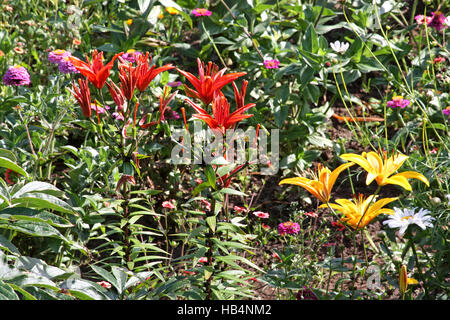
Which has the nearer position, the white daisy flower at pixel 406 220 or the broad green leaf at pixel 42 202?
the broad green leaf at pixel 42 202

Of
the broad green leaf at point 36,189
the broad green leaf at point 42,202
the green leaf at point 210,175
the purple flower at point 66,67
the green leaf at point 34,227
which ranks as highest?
the purple flower at point 66,67

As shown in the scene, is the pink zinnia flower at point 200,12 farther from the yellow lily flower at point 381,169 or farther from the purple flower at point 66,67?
the yellow lily flower at point 381,169

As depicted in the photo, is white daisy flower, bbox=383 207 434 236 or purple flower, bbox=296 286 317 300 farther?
purple flower, bbox=296 286 317 300

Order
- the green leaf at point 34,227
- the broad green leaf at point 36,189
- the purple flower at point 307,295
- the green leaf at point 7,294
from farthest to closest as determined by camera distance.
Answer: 1. the purple flower at point 307,295
2. the broad green leaf at point 36,189
3. the green leaf at point 34,227
4. the green leaf at point 7,294

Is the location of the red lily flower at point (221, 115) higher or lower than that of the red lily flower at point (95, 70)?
lower

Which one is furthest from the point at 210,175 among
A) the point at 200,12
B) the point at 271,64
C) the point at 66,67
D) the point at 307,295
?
the point at 200,12

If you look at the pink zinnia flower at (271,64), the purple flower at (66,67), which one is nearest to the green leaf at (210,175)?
the purple flower at (66,67)

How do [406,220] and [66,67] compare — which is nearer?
[406,220]

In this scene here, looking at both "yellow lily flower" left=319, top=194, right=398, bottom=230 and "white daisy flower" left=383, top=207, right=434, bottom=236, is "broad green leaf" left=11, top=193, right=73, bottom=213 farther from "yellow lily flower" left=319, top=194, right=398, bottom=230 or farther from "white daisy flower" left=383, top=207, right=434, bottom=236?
"white daisy flower" left=383, top=207, right=434, bottom=236

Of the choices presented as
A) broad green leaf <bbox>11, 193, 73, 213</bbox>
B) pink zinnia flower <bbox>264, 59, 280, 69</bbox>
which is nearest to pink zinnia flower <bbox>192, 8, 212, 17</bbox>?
pink zinnia flower <bbox>264, 59, 280, 69</bbox>

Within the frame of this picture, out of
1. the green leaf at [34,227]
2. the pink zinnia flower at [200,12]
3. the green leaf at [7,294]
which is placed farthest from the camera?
the pink zinnia flower at [200,12]

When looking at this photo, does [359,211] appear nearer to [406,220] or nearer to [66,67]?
[406,220]
